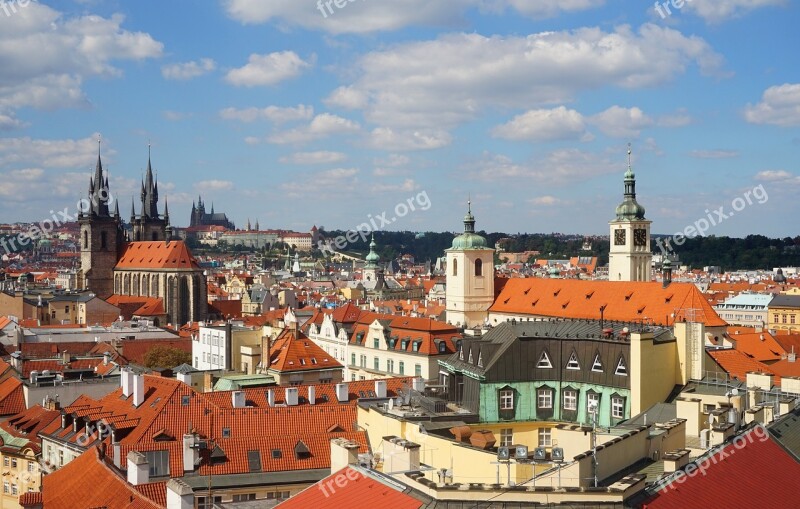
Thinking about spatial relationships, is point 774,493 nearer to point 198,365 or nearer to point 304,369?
point 304,369

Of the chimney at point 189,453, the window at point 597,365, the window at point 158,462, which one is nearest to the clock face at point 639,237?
the window at point 597,365

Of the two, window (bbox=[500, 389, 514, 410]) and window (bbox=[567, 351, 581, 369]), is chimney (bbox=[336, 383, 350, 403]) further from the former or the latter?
window (bbox=[567, 351, 581, 369])

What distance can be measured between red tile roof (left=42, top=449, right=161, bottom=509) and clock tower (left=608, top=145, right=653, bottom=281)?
65.6 m

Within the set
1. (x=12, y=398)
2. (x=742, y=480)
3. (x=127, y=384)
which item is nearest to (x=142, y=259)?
(x=12, y=398)

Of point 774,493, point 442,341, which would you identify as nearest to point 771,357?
point 442,341

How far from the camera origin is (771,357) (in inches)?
2776

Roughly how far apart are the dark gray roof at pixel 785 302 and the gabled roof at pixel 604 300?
5641cm

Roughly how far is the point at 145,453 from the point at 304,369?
25.4 metres

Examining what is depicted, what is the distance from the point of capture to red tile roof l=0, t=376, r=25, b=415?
44094 millimetres

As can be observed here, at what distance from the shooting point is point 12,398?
1778 inches

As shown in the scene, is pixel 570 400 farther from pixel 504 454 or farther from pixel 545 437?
pixel 504 454

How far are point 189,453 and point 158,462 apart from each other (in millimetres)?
995

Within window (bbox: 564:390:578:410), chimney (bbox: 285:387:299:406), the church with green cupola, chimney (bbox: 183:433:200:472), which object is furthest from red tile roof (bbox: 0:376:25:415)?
the church with green cupola

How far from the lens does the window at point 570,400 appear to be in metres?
32.1
